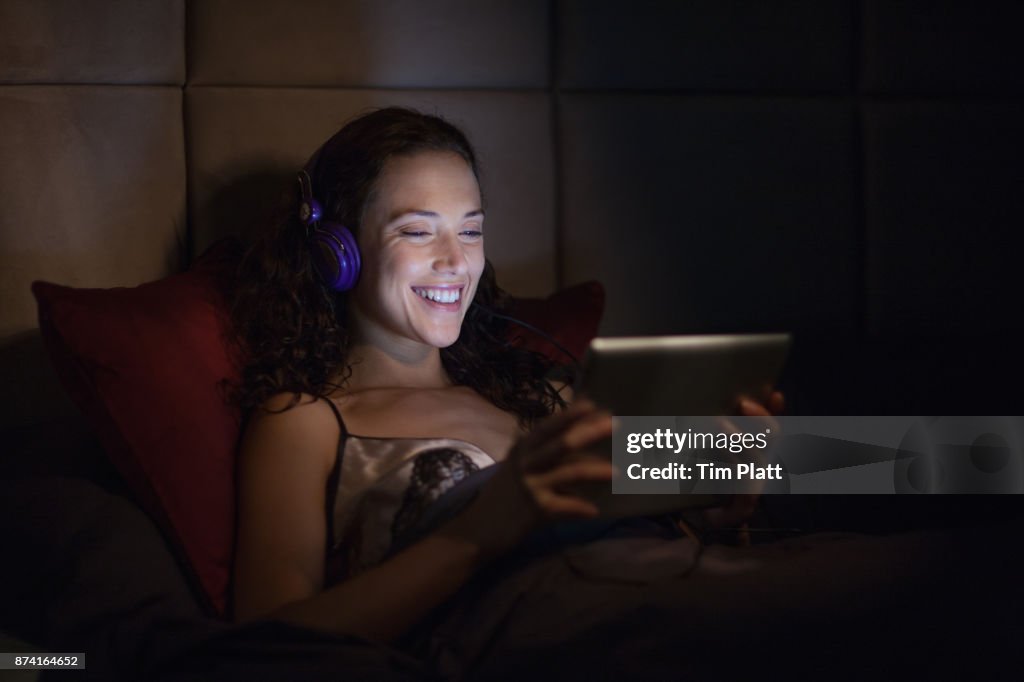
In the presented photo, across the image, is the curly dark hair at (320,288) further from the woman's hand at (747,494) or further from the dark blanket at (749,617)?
the dark blanket at (749,617)

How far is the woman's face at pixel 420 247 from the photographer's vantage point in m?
1.37

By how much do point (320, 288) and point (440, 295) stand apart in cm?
21

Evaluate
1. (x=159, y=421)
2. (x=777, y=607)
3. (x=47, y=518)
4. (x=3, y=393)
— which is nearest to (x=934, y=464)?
(x=777, y=607)

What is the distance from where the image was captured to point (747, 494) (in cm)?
127

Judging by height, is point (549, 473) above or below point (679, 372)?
below

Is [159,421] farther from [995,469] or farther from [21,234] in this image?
[995,469]

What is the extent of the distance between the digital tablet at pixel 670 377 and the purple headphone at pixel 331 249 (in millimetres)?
509

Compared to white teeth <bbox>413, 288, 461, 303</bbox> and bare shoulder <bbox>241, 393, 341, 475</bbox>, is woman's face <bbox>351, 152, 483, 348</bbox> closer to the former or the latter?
white teeth <bbox>413, 288, 461, 303</bbox>

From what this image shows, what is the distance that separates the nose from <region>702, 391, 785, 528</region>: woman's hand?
1.52 feet

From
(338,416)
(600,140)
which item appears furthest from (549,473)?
(600,140)

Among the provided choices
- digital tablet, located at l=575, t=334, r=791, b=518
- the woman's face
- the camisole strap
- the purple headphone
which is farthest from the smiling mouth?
digital tablet, located at l=575, t=334, r=791, b=518

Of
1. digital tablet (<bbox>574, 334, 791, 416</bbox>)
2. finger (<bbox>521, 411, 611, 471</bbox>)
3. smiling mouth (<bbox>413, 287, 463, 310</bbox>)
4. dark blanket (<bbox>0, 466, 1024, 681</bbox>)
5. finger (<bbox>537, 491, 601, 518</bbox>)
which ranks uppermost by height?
smiling mouth (<bbox>413, 287, 463, 310</bbox>)

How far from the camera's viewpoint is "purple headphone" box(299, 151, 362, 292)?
136 centimetres

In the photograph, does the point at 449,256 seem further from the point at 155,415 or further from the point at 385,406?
the point at 155,415
